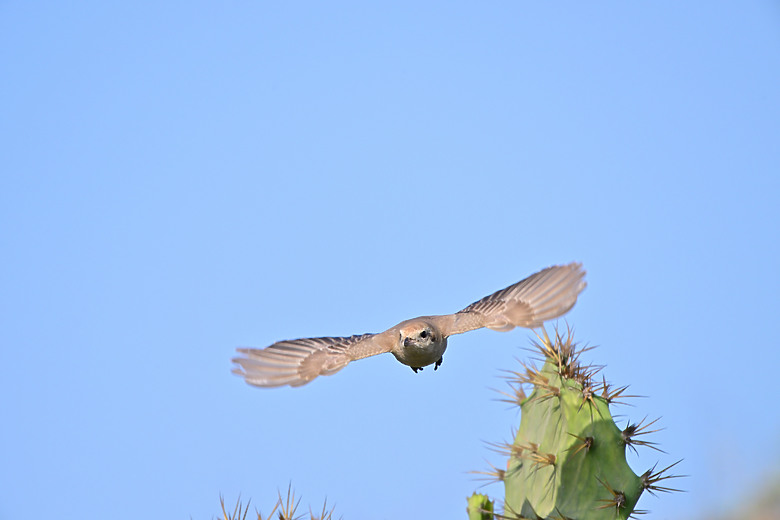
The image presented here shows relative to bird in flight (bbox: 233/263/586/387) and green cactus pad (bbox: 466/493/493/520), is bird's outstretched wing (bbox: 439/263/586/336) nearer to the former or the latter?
bird in flight (bbox: 233/263/586/387)

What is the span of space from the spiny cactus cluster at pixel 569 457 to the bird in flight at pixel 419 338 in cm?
75

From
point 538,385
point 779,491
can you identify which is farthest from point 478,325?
point 779,491

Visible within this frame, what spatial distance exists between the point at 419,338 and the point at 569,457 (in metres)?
2.10

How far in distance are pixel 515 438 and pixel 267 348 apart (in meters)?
2.52

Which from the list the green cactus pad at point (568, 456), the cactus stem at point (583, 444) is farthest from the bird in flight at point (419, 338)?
the cactus stem at point (583, 444)

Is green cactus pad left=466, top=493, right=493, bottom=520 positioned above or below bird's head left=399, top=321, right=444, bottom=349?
below

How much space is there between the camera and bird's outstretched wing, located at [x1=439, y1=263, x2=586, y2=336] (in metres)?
6.21

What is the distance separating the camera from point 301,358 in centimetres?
741

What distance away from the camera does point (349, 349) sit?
7.46 meters

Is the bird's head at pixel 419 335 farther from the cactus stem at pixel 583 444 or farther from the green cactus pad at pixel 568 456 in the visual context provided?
the cactus stem at pixel 583 444

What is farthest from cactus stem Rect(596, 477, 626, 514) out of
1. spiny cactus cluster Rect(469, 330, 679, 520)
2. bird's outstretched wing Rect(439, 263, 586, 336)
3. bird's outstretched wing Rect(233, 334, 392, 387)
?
bird's outstretched wing Rect(233, 334, 392, 387)

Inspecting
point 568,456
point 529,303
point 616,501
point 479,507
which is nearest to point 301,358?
point 529,303

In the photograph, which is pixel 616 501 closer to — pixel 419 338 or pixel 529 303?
pixel 529 303

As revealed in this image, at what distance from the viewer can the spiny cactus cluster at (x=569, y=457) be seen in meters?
4.99
